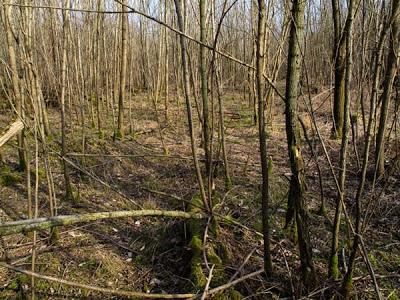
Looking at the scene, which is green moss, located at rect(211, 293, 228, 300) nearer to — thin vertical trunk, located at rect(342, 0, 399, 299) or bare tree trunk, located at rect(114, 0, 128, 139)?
thin vertical trunk, located at rect(342, 0, 399, 299)

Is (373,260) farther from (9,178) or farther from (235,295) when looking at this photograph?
(9,178)

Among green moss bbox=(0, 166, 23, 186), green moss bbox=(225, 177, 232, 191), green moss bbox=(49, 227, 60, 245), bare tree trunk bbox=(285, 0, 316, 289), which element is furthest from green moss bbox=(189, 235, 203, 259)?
green moss bbox=(0, 166, 23, 186)

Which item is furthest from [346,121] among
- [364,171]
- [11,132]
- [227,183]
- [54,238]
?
[54,238]

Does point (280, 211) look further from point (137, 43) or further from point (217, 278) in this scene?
point (137, 43)

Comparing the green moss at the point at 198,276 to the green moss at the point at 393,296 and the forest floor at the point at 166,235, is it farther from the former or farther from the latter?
the green moss at the point at 393,296

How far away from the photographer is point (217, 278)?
2391mm

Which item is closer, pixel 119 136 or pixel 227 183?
pixel 227 183

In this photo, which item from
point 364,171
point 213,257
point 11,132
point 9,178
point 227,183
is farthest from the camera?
point 9,178

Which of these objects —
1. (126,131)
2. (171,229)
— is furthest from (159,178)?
(126,131)

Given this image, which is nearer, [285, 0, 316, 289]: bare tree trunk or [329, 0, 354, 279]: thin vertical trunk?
[329, 0, 354, 279]: thin vertical trunk

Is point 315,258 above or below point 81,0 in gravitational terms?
below

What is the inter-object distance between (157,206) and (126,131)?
3870mm

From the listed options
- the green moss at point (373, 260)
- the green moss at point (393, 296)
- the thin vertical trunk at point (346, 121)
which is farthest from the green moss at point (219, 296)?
the green moss at point (373, 260)

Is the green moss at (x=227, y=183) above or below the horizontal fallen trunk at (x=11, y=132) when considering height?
below
